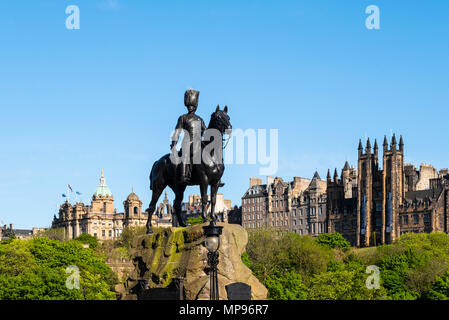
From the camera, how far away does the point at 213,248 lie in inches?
987

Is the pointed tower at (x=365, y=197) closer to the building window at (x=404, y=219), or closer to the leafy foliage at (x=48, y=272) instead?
the building window at (x=404, y=219)

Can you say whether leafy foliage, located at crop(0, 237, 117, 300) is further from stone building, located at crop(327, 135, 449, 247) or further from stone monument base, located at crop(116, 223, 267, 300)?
stone building, located at crop(327, 135, 449, 247)

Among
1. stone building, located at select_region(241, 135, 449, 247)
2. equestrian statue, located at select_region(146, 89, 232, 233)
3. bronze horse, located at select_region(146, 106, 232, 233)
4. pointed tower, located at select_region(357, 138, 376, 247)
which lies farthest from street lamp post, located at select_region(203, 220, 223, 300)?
pointed tower, located at select_region(357, 138, 376, 247)

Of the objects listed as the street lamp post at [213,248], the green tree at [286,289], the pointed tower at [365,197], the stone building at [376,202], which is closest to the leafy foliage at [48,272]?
the green tree at [286,289]

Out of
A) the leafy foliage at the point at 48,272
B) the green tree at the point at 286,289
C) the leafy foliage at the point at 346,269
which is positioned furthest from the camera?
the leafy foliage at the point at 346,269

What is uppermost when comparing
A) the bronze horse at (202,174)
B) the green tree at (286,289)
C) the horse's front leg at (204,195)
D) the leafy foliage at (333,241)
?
the bronze horse at (202,174)

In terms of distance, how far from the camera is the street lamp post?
25000mm

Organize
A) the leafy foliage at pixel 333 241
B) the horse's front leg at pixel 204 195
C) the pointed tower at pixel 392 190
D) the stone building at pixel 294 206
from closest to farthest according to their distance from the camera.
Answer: the horse's front leg at pixel 204 195 → the leafy foliage at pixel 333 241 → the pointed tower at pixel 392 190 → the stone building at pixel 294 206

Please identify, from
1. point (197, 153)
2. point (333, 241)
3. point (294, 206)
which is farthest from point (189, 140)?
point (294, 206)

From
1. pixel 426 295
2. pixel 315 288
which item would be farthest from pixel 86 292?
pixel 426 295

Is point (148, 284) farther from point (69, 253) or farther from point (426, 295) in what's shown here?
point (69, 253)

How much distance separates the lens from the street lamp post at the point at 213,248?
25.0m

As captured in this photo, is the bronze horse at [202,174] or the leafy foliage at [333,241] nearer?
the bronze horse at [202,174]
